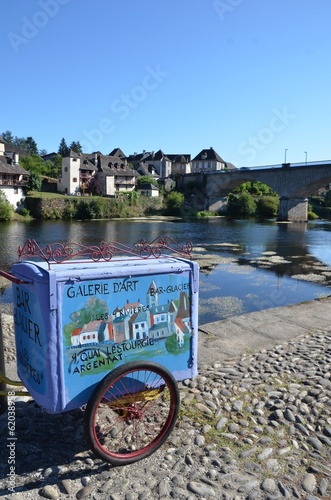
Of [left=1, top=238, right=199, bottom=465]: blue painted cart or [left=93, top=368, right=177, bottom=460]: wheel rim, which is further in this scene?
[left=93, top=368, right=177, bottom=460]: wheel rim

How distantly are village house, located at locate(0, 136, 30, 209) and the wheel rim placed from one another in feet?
216

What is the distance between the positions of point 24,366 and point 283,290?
14.8m

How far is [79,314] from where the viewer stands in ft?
12.8

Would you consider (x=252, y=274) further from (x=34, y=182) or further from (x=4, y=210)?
(x=34, y=182)

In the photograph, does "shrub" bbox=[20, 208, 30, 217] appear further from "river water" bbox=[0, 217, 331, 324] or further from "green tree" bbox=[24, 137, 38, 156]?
"green tree" bbox=[24, 137, 38, 156]

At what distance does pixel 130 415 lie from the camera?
14.6ft

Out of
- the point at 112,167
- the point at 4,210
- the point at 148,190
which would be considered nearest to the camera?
the point at 4,210

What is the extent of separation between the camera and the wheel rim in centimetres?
418

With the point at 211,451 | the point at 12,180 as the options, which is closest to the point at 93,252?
the point at 211,451

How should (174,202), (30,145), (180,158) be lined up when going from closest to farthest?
(174,202) → (180,158) → (30,145)

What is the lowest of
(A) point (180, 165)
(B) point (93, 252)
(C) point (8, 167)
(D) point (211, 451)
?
(D) point (211, 451)

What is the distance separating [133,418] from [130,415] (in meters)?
0.07

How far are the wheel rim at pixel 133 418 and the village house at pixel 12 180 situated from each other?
216ft

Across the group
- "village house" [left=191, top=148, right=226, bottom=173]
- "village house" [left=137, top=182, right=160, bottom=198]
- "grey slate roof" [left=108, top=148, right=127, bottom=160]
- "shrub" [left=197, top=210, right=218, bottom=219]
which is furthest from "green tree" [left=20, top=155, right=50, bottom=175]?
"village house" [left=191, top=148, right=226, bottom=173]
